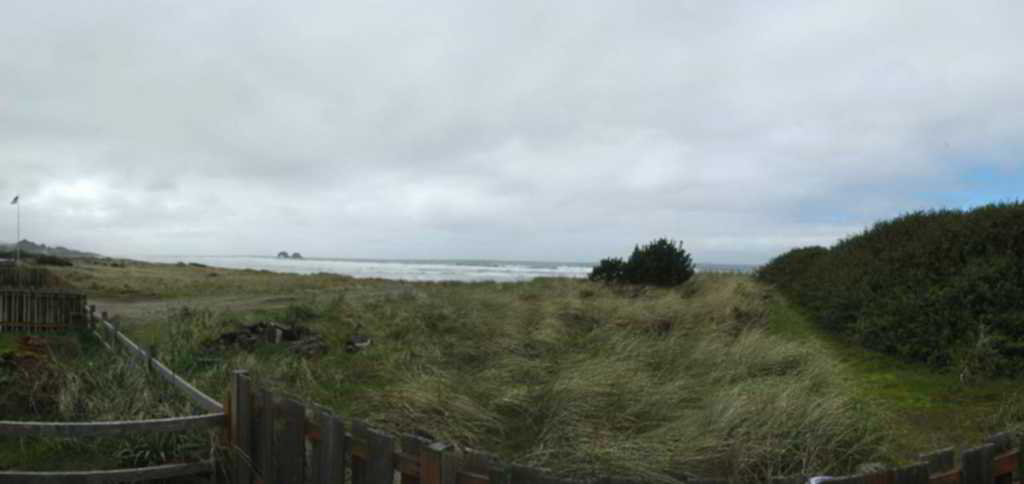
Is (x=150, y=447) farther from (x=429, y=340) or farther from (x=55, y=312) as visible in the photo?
(x=55, y=312)

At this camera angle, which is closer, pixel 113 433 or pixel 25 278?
pixel 113 433

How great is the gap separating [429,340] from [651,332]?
3.38 metres

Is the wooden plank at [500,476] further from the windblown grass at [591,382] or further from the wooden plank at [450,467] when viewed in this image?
the windblown grass at [591,382]

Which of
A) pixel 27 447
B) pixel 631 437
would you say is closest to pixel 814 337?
pixel 631 437

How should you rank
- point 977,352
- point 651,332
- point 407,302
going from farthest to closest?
point 407,302
point 651,332
point 977,352

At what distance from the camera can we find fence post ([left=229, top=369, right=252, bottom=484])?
379 cm

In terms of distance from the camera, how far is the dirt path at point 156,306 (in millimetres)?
13414

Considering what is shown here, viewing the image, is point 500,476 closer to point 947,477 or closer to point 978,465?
point 947,477

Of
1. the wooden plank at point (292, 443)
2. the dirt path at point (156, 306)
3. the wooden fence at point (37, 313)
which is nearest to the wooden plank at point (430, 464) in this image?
the wooden plank at point (292, 443)

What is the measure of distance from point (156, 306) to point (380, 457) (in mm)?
16801

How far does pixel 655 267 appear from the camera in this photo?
54.3 ft

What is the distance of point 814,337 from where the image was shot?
8.85 m

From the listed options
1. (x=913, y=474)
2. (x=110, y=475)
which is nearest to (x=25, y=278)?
(x=110, y=475)

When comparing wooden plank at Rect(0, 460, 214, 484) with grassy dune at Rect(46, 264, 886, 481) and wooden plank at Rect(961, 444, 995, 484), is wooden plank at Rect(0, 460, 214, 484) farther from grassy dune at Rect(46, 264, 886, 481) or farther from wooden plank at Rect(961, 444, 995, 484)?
wooden plank at Rect(961, 444, 995, 484)
